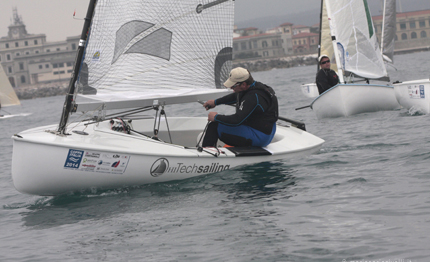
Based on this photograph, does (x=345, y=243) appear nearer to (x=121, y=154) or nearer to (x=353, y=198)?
(x=353, y=198)

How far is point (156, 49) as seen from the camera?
537 centimetres

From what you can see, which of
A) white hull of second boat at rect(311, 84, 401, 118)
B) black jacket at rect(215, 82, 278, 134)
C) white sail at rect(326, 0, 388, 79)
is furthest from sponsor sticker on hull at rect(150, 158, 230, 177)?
white sail at rect(326, 0, 388, 79)

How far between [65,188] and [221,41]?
2.48 meters

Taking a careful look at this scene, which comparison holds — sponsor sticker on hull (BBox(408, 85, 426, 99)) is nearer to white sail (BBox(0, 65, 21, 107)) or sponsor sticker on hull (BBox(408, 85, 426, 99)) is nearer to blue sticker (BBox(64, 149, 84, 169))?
blue sticker (BBox(64, 149, 84, 169))

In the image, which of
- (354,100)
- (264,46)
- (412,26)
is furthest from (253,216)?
(412,26)

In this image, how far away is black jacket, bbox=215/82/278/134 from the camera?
4930mm

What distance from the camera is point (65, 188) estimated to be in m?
4.38

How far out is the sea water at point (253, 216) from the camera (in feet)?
10.1

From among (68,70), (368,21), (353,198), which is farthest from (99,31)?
(68,70)

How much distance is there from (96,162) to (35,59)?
317 ft

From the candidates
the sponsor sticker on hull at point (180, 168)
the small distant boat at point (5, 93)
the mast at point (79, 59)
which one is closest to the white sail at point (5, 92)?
the small distant boat at point (5, 93)

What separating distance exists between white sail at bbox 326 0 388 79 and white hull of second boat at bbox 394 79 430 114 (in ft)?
5.47

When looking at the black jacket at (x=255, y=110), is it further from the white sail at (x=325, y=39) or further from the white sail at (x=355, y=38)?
the white sail at (x=325, y=39)

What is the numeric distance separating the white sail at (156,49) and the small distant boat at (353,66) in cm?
363
